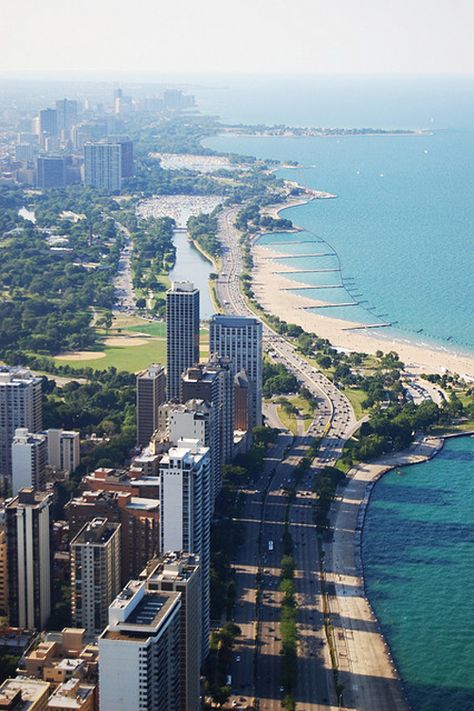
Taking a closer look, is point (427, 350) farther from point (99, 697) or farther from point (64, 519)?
point (99, 697)

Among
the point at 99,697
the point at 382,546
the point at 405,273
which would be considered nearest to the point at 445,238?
the point at 405,273

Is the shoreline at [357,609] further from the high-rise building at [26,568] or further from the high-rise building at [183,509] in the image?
the high-rise building at [26,568]

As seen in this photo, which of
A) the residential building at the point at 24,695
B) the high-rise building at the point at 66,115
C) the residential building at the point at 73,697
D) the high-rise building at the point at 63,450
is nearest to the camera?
the residential building at the point at 24,695

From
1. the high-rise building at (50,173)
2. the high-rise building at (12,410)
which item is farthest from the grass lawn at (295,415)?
the high-rise building at (50,173)

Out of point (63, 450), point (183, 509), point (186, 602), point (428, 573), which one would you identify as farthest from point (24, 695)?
point (63, 450)

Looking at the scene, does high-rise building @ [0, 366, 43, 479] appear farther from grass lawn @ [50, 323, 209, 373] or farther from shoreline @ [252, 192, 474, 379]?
shoreline @ [252, 192, 474, 379]

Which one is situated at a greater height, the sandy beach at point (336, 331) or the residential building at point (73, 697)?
the residential building at point (73, 697)

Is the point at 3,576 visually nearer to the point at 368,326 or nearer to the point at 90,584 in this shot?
the point at 90,584
